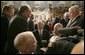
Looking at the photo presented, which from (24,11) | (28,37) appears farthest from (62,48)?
(24,11)

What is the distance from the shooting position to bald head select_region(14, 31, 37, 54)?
6.70ft

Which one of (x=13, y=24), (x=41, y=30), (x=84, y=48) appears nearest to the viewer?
(x=84, y=48)

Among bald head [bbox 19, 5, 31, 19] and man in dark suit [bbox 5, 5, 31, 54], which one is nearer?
man in dark suit [bbox 5, 5, 31, 54]

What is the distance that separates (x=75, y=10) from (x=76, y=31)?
173cm

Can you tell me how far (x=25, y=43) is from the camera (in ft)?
6.76

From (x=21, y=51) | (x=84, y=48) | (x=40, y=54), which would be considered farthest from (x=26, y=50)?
(x=84, y=48)

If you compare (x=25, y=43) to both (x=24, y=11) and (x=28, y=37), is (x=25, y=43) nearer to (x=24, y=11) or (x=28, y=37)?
(x=28, y=37)

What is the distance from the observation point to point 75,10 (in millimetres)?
3561

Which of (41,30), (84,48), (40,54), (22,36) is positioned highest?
(84,48)

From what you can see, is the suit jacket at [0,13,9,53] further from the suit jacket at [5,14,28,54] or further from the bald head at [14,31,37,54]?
the bald head at [14,31,37,54]

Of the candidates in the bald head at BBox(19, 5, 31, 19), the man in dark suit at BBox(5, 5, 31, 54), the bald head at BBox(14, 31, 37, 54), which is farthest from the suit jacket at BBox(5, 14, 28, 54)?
the bald head at BBox(14, 31, 37, 54)

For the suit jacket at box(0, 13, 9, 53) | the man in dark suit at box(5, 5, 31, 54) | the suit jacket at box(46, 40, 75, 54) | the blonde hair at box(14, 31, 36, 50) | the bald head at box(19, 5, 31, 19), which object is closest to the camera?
the suit jacket at box(46, 40, 75, 54)

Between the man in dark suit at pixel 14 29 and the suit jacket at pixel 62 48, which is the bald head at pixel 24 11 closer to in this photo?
the man in dark suit at pixel 14 29

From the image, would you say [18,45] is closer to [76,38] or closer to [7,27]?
[76,38]
